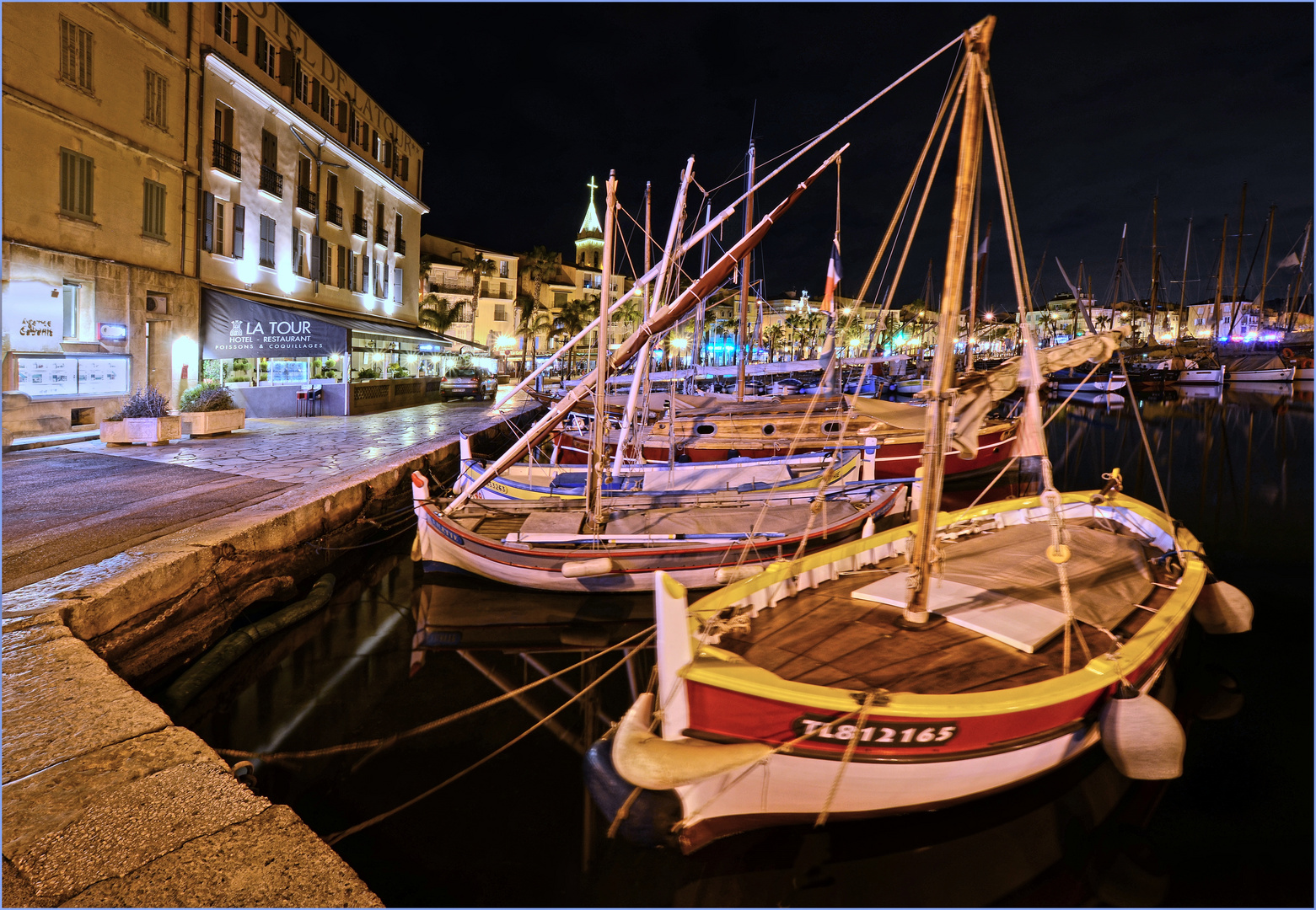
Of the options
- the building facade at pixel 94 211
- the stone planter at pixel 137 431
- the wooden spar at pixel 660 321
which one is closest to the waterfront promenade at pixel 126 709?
the stone planter at pixel 137 431

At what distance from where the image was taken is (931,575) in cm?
620

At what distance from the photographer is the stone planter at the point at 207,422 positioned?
16.5 meters

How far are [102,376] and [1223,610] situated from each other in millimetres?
24163

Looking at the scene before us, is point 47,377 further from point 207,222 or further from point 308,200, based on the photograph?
point 308,200

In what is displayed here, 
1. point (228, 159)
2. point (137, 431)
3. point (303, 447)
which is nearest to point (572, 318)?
point (228, 159)

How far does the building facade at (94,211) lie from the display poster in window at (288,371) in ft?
18.6

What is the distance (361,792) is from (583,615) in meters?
4.17

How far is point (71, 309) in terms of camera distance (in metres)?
15.8

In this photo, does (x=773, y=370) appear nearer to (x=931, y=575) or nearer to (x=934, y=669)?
(x=931, y=575)

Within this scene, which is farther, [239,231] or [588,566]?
[239,231]

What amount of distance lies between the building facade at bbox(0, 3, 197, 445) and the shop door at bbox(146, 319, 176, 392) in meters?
0.03

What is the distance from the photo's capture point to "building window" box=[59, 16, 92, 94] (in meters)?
14.9

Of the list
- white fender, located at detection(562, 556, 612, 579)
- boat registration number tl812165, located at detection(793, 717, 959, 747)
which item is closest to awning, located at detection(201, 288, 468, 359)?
white fender, located at detection(562, 556, 612, 579)

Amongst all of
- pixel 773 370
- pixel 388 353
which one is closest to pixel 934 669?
pixel 773 370
